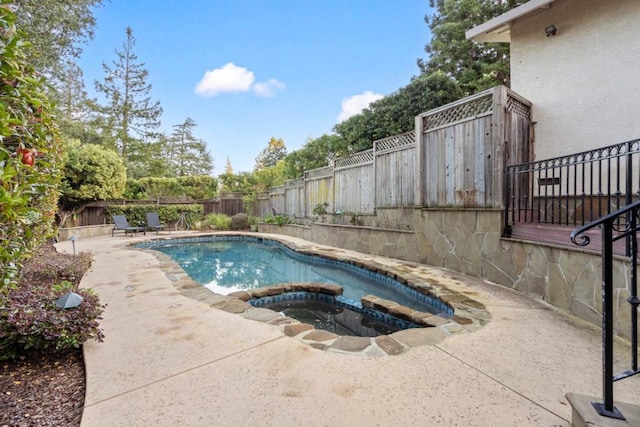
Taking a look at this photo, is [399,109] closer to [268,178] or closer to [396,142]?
[396,142]

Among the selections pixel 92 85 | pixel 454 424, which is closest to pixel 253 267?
pixel 454 424

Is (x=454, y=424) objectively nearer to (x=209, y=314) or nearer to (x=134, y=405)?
(x=134, y=405)

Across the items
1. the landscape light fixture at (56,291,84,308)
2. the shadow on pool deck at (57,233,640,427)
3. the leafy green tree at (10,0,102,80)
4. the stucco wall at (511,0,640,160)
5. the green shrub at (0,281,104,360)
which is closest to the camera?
the shadow on pool deck at (57,233,640,427)

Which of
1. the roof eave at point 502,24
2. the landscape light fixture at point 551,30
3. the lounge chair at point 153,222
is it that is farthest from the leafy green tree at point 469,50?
the lounge chair at point 153,222

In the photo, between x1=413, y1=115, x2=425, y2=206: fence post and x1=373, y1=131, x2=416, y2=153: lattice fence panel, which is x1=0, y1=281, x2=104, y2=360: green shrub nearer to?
x1=413, y1=115, x2=425, y2=206: fence post

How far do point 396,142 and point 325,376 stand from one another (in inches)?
229

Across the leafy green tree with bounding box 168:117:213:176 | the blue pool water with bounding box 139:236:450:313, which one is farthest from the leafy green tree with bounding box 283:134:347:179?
the leafy green tree with bounding box 168:117:213:176

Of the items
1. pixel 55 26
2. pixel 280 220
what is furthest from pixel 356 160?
pixel 55 26

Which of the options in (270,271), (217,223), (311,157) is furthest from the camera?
(217,223)

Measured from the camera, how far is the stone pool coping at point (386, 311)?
226 cm

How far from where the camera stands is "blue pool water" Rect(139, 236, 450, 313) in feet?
14.4

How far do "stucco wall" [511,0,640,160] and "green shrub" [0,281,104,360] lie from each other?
6128mm

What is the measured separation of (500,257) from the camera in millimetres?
3975

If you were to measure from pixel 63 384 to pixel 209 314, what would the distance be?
48.7 inches
